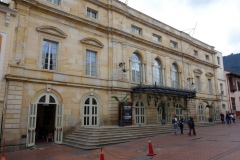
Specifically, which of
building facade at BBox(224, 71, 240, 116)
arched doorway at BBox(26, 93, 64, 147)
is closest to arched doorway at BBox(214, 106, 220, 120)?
building facade at BBox(224, 71, 240, 116)

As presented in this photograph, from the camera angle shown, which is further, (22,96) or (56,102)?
(56,102)

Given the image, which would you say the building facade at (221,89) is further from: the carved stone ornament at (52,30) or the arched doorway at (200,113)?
the carved stone ornament at (52,30)

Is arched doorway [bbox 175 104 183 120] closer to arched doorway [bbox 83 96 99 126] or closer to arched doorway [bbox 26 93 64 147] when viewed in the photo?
arched doorway [bbox 83 96 99 126]

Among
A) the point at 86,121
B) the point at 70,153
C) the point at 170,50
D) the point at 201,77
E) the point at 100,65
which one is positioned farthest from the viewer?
the point at 201,77

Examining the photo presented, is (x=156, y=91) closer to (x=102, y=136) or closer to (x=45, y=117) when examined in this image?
(x=102, y=136)

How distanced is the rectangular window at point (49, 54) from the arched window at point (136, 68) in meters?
8.64

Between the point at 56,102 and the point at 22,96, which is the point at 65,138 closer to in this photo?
the point at 56,102

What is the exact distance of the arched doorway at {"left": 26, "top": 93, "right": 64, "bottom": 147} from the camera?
41.9 feet

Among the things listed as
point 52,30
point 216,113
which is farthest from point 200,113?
point 52,30

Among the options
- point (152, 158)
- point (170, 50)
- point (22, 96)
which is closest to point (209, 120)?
point (170, 50)

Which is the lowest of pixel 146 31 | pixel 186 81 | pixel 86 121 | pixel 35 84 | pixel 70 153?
pixel 70 153

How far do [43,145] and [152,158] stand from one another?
321 inches

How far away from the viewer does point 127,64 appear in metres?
19.7

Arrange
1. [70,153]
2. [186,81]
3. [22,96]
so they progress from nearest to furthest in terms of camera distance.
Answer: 1. [70,153]
2. [22,96]
3. [186,81]
